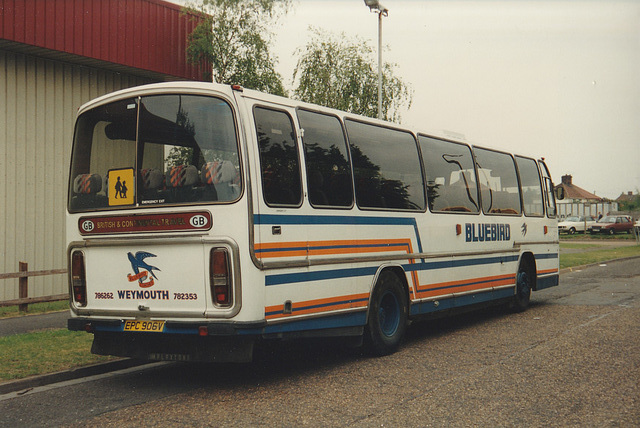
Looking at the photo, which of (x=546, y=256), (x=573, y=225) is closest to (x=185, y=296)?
(x=546, y=256)

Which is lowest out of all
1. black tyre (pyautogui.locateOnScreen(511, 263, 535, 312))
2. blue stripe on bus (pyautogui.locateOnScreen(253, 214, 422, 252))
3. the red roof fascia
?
black tyre (pyautogui.locateOnScreen(511, 263, 535, 312))

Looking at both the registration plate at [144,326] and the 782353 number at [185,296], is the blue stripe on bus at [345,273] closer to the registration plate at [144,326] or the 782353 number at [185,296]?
the 782353 number at [185,296]

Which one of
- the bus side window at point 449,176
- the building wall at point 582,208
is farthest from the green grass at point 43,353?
the building wall at point 582,208

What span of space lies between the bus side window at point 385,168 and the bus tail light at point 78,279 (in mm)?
3126

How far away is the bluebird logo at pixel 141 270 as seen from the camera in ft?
22.0

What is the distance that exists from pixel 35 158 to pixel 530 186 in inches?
401

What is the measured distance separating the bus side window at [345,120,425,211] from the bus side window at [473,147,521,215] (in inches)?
86.0

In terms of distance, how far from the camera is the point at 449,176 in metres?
10.2

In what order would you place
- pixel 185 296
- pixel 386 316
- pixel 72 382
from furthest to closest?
pixel 386 316 → pixel 72 382 → pixel 185 296

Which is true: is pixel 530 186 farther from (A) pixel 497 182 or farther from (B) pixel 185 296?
(B) pixel 185 296

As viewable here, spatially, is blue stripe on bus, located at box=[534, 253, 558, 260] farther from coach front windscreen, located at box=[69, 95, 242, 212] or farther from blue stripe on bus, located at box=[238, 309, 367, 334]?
coach front windscreen, located at box=[69, 95, 242, 212]

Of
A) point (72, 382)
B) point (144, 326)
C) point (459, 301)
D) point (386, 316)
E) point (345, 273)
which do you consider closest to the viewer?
point (144, 326)

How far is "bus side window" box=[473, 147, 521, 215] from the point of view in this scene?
1123 centimetres

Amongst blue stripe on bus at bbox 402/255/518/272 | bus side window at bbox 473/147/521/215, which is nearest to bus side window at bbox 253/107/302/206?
blue stripe on bus at bbox 402/255/518/272
